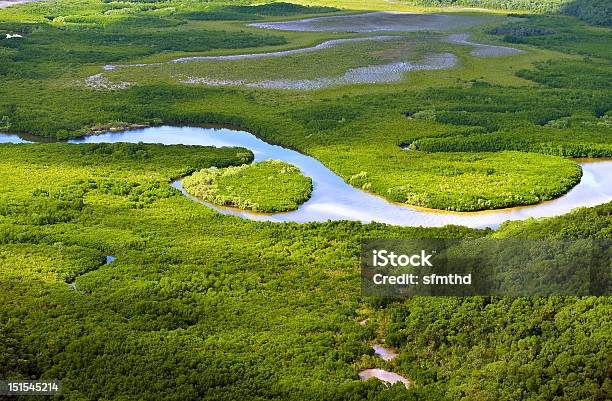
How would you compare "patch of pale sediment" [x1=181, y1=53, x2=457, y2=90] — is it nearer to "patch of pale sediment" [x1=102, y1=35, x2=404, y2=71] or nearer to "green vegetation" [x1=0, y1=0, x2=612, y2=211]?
"green vegetation" [x1=0, y1=0, x2=612, y2=211]

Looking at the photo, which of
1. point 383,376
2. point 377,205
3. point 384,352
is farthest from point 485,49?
point 383,376

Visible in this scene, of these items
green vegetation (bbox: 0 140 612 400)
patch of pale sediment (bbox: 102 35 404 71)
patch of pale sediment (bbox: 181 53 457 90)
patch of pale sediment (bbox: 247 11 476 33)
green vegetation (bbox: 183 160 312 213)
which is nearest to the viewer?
green vegetation (bbox: 0 140 612 400)

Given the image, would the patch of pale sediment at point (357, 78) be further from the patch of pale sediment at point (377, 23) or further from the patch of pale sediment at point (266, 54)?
the patch of pale sediment at point (377, 23)

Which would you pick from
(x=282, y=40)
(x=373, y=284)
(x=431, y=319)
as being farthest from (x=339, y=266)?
(x=282, y=40)

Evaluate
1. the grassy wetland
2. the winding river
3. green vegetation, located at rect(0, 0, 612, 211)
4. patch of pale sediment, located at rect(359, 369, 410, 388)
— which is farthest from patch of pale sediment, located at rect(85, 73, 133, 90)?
patch of pale sediment, located at rect(359, 369, 410, 388)

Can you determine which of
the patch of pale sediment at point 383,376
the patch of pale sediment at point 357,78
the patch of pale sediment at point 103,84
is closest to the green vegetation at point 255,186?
the patch of pale sediment at point 383,376

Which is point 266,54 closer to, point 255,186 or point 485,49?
point 485,49
